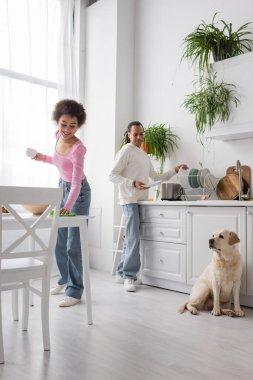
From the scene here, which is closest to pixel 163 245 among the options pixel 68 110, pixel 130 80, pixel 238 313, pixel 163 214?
pixel 163 214

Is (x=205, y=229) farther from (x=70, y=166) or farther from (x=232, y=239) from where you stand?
(x=70, y=166)

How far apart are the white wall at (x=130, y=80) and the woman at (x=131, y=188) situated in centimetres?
55

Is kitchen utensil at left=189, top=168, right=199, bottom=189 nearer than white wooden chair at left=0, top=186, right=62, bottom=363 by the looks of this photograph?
No

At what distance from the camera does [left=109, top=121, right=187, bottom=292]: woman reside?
134 inches

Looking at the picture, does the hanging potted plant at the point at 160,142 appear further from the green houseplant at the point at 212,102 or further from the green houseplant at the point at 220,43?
the green houseplant at the point at 220,43

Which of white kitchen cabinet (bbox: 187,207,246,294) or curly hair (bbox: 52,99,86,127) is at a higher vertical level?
curly hair (bbox: 52,99,86,127)

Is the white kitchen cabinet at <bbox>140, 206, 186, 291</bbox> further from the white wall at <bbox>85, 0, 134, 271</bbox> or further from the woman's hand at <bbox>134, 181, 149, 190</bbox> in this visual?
the white wall at <bbox>85, 0, 134, 271</bbox>

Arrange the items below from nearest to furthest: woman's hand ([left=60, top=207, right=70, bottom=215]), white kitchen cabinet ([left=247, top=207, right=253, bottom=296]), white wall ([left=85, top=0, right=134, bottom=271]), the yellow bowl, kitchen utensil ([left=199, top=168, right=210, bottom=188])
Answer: the yellow bowl < woman's hand ([left=60, top=207, right=70, bottom=215]) < white kitchen cabinet ([left=247, top=207, right=253, bottom=296]) < kitchen utensil ([left=199, top=168, right=210, bottom=188]) < white wall ([left=85, top=0, right=134, bottom=271])

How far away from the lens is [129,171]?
3.52 meters

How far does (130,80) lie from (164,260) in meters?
2.20

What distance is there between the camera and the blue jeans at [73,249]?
2762 millimetres

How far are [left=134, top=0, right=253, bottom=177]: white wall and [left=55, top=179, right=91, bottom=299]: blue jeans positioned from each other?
1.35 meters

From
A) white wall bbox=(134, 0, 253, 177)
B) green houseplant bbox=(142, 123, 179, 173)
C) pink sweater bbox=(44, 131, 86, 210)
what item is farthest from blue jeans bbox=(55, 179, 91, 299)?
white wall bbox=(134, 0, 253, 177)

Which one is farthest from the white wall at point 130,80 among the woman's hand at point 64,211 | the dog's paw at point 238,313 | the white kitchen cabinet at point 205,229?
the woman's hand at point 64,211
